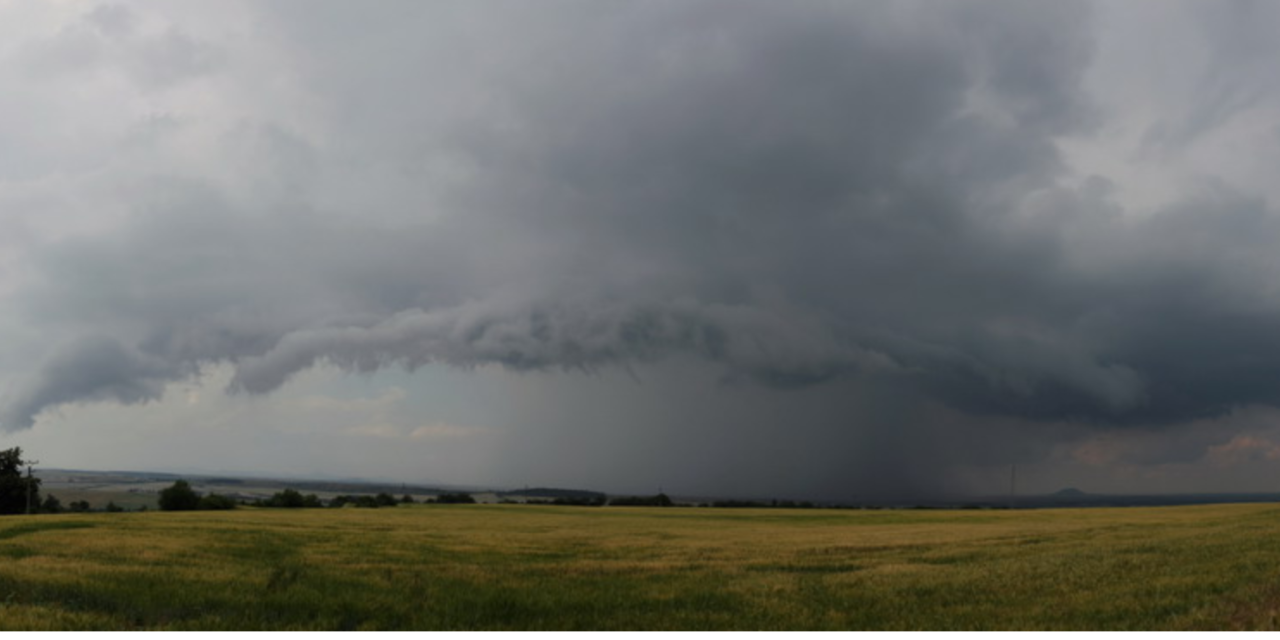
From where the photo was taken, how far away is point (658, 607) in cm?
1557

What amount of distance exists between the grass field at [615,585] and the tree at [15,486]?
9865 cm

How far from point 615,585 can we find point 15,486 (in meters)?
122

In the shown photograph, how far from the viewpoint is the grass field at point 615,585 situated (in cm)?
1445

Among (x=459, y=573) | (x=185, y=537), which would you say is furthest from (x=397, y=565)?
(x=185, y=537)

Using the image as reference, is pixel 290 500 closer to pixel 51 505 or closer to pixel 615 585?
pixel 51 505

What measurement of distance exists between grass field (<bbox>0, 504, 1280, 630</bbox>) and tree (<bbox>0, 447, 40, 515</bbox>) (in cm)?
9865

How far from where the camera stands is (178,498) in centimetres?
9894

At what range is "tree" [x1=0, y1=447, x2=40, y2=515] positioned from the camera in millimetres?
99938

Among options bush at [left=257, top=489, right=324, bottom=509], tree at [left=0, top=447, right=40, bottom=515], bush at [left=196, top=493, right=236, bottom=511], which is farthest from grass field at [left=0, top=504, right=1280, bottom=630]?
tree at [left=0, top=447, right=40, bottom=515]

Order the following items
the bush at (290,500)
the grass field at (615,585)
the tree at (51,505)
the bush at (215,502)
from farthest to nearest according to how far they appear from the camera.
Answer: the tree at (51,505)
the bush at (290,500)
the bush at (215,502)
the grass field at (615,585)

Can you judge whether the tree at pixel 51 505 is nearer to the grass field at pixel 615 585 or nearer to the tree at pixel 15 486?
the tree at pixel 15 486

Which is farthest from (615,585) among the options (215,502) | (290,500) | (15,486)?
(15,486)

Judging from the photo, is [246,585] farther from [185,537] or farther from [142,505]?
[142,505]

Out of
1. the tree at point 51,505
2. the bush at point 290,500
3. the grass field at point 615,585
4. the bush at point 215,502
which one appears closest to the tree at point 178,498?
the bush at point 215,502
